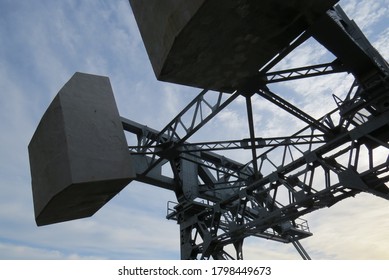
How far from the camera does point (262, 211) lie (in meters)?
11.5

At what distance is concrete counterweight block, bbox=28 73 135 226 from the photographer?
6.94 meters

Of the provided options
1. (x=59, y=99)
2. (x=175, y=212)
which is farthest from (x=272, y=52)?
(x=175, y=212)

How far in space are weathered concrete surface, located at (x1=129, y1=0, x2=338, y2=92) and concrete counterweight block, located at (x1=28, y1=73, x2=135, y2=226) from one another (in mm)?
2525

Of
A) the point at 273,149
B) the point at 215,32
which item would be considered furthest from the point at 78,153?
the point at 273,149

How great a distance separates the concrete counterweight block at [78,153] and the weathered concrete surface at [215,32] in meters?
2.53

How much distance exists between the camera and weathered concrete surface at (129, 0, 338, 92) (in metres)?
4.57

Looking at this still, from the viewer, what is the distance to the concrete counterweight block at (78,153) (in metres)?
6.94

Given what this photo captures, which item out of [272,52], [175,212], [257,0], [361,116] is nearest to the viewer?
A: [257,0]

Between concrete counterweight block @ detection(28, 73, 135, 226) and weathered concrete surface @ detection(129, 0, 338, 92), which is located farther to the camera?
concrete counterweight block @ detection(28, 73, 135, 226)

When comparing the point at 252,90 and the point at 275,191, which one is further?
the point at 275,191

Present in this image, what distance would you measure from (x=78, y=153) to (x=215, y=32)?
378 centimetres

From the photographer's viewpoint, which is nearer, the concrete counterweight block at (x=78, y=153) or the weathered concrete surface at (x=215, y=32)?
the weathered concrete surface at (x=215, y=32)
